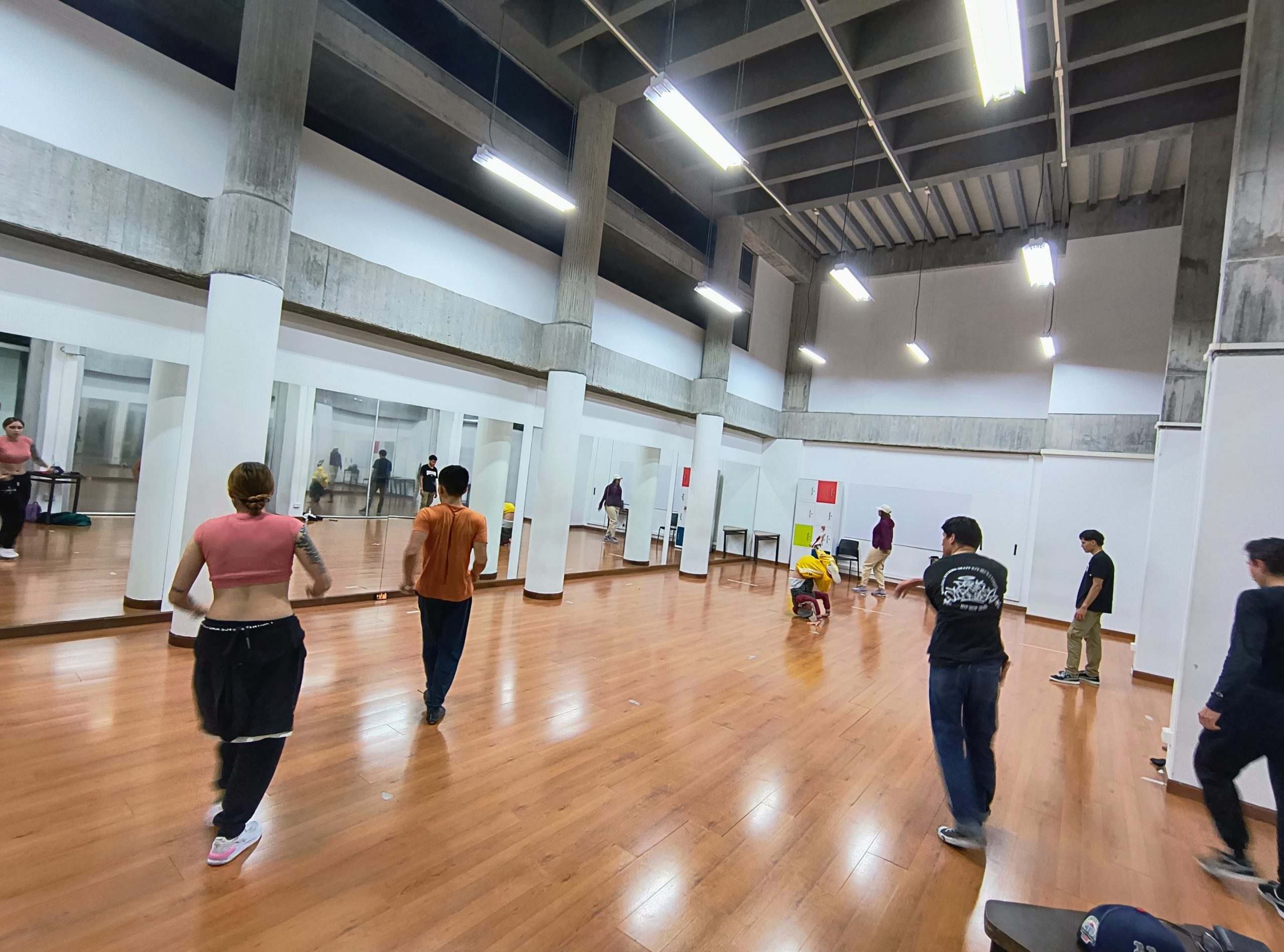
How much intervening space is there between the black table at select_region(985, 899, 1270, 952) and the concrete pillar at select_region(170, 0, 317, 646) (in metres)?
5.37

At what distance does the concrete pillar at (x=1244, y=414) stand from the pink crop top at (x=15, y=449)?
366 inches

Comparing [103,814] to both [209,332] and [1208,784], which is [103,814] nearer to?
[209,332]

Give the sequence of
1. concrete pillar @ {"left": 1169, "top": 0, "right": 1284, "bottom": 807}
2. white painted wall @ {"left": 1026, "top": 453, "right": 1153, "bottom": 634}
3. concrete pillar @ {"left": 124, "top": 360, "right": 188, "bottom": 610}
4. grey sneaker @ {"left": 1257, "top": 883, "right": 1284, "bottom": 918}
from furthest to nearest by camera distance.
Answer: white painted wall @ {"left": 1026, "top": 453, "right": 1153, "bottom": 634}, concrete pillar @ {"left": 124, "top": 360, "right": 188, "bottom": 610}, concrete pillar @ {"left": 1169, "top": 0, "right": 1284, "bottom": 807}, grey sneaker @ {"left": 1257, "top": 883, "right": 1284, "bottom": 918}

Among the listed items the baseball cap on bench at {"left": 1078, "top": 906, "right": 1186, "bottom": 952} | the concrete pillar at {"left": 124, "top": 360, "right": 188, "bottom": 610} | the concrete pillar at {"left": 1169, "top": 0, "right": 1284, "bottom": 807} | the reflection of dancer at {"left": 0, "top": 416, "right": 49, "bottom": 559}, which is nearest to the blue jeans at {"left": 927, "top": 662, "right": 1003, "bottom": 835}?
the baseball cap on bench at {"left": 1078, "top": 906, "right": 1186, "bottom": 952}

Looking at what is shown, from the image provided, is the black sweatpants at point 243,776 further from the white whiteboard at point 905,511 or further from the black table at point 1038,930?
the white whiteboard at point 905,511

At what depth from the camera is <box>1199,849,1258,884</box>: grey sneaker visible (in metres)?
2.91

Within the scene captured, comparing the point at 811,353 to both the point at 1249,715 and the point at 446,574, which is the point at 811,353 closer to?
the point at 1249,715

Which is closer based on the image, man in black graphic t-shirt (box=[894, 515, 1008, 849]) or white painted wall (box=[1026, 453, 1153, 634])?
man in black graphic t-shirt (box=[894, 515, 1008, 849])

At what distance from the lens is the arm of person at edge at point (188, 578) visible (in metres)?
2.22

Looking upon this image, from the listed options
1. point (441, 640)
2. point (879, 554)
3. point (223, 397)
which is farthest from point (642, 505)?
point (441, 640)

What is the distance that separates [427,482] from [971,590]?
5.88 m

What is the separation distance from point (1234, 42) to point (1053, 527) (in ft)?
22.1

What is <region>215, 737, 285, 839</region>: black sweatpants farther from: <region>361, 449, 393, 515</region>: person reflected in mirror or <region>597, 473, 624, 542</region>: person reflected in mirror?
<region>597, 473, 624, 542</region>: person reflected in mirror

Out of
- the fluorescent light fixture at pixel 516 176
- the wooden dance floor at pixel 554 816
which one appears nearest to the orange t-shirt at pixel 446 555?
the wooden dance floor at pixel 554 816
